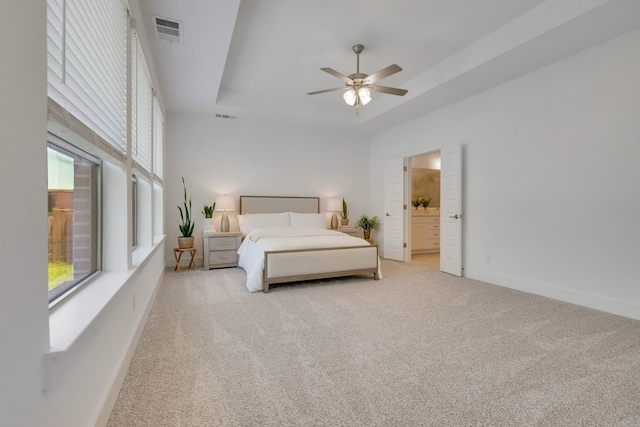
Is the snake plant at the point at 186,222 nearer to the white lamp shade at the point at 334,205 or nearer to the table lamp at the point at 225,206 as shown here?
the table lamp at the point at 225,206

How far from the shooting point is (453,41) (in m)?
3.47

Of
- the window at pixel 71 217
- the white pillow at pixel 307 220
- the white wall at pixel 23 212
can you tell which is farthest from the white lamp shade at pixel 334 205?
the white wall at pixel 23 212

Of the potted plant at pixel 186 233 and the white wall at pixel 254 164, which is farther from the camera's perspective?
the white wall at pixel 254 164

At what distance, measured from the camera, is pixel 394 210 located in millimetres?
6020

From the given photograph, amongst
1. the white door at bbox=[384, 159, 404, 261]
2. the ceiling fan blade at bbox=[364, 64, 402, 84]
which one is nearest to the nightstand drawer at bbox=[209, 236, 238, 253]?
the white door at bbox=[384, 159, 404, 261]

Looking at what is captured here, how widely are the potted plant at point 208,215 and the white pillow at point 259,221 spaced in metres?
0.49

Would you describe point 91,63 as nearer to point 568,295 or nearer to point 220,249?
point 220,249

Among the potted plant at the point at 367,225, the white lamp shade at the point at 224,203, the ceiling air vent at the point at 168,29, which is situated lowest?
the potted plant at the point at 367,225

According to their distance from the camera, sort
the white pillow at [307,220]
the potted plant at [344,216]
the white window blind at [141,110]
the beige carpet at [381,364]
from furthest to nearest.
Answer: the potted plant at [344,216]
the white pillow at [307,220]
the white window blind at [141,110]
the beige carpet at [381,364]

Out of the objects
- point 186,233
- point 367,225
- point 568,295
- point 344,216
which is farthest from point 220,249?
point 568,295

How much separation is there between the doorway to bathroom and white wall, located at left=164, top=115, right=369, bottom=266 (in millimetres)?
1402

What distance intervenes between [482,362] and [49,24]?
2866 mm

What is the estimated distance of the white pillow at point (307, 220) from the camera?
564 centimetres

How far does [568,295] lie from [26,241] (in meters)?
4.49
